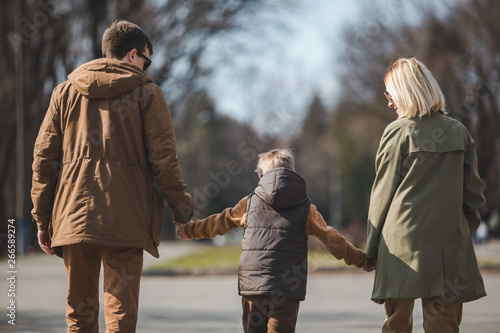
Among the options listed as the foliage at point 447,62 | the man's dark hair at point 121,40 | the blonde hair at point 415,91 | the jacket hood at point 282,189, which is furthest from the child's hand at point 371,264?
the foliage at point 447,62

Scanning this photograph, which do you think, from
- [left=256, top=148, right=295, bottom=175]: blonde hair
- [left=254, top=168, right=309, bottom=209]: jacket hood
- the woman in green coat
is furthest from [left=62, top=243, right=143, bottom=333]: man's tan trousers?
the woman in green coat

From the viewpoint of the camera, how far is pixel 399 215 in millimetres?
4215

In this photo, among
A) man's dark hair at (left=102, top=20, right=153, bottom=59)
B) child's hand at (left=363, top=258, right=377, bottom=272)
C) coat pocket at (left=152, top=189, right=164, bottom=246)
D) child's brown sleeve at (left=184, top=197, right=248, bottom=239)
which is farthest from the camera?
child's brown sleeve at (left=184, top=197, right=248, bottom=239)

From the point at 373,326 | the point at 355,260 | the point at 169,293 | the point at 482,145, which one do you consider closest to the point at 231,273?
the point at 169,293

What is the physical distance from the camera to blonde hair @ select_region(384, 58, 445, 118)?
169 inches

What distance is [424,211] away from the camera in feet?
13.7

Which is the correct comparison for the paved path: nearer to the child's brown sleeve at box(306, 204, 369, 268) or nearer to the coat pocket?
the child's brown sleeve at box(306, 204, 369, 268)

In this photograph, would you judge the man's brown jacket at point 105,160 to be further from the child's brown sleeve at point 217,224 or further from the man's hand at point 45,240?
the child's brown sleeve at point 217,224

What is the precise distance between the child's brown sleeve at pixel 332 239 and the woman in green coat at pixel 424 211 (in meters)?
0.21

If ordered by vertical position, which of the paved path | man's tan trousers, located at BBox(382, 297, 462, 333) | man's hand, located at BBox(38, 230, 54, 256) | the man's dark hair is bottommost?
the paved path

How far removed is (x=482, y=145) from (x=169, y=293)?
24.7 meters

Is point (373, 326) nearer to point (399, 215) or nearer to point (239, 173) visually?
point (399, 215)

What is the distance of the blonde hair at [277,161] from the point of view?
464 cm

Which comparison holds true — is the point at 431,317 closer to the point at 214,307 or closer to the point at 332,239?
the point at 332,239
